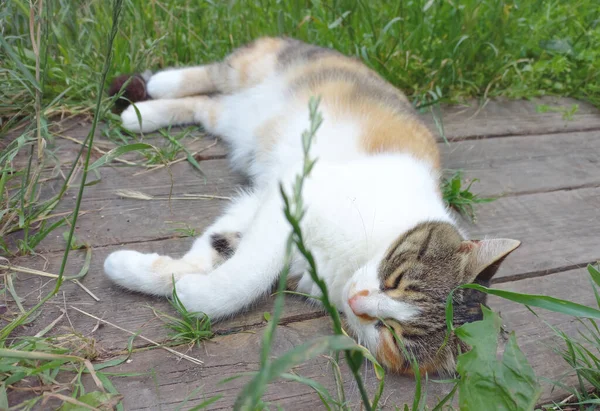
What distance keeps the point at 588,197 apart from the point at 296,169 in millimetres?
1400

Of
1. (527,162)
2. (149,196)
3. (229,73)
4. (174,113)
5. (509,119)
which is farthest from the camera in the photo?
(509,119)

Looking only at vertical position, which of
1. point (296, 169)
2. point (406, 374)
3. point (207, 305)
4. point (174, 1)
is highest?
point (174, 1)

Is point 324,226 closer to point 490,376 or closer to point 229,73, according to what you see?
point 490,376

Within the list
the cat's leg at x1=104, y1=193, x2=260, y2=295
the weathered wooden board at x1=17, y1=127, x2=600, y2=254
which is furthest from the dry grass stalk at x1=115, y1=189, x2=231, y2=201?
the cat's leg at x1=104, y1=193, x2=260, y2=295

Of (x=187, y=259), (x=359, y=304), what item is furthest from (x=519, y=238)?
(x=187, y=259)

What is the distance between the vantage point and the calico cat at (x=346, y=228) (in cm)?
156

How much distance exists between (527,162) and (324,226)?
1.33m

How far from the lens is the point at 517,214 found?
223cm

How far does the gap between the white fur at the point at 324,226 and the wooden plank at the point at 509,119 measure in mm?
769

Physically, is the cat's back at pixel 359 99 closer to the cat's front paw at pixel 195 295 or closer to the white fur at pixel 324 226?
the white fur at pixel 324 226

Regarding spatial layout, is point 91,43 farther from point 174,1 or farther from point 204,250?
point 204,250

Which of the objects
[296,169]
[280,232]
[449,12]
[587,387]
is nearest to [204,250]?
[280,232]

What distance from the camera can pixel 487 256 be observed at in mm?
1564

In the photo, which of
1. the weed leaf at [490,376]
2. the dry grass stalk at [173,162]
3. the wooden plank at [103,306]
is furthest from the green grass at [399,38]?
the weed leaf at [490,376]
